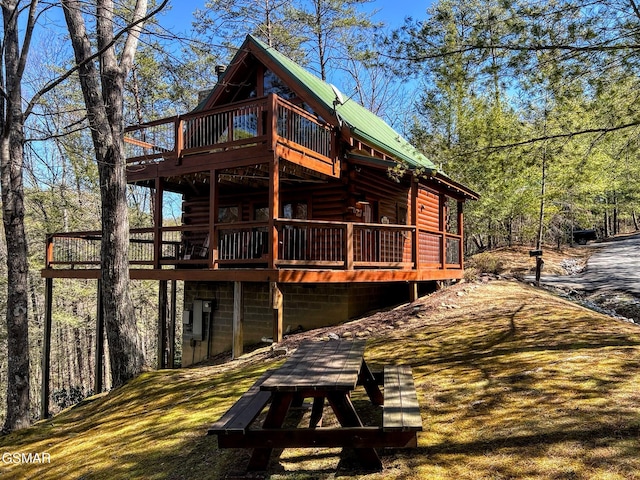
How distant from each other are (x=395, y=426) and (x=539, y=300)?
27.2 ft

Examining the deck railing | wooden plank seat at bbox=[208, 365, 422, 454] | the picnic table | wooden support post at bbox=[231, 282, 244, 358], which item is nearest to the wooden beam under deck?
wooden support post at bbox=[231, 282, 244, 358]

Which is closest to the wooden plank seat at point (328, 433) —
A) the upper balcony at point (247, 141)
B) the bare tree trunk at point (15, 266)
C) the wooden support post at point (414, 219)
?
the upper balcony at point (247, 141)

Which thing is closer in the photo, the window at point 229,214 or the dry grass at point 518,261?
the window at point 229,214

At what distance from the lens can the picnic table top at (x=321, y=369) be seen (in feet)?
10.7

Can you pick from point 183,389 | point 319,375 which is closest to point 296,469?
point 319,375

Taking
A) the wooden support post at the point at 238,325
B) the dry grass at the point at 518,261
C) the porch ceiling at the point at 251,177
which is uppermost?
the porch ceiling at the point at 251,177

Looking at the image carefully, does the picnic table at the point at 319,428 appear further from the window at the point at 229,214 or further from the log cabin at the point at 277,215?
the window at the point at 229,214

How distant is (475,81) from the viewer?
24.2 feet

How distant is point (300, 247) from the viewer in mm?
9797

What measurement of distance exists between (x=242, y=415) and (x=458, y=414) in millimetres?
2165

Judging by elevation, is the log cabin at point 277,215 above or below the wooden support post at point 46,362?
above

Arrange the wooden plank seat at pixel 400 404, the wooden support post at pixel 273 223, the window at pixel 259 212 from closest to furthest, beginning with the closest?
the wooden plank seat at pixel 400 404 → the wooden support post at pixel 273 223 → the window at pixel 259 212

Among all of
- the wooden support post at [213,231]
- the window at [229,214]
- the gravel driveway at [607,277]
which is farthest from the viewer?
the gravel driveway at [607,277]

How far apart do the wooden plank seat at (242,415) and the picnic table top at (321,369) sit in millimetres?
302
